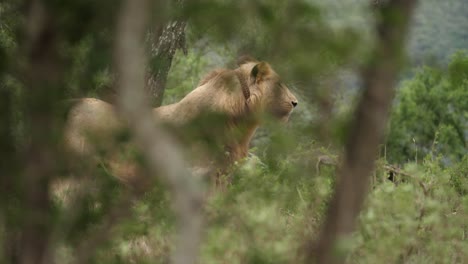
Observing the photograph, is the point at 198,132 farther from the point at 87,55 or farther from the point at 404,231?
the point at 404,231

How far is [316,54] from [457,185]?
598cm

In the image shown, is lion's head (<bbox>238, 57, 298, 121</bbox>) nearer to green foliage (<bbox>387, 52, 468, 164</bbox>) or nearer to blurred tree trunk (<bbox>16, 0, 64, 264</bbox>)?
blurred tree trunk (<bbox>16, 0, 64, 264</bbox>)

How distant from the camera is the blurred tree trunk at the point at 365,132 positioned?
3189 millimetres

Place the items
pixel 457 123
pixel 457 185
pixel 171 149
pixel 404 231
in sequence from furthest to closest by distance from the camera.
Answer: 1. pixel 457 123
2. pixel 457 185
3. pixel 404 231
4. pixel 171 149

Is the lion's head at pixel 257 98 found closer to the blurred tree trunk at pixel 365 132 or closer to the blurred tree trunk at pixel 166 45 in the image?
the blurred tree trunk at pixel 166 45

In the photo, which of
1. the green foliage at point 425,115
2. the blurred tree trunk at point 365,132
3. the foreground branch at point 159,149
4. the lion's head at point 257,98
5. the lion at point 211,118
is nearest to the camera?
the foreground branch at point 159,149

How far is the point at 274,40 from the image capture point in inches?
136

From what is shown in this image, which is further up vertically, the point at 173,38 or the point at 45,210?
the point at 45,210

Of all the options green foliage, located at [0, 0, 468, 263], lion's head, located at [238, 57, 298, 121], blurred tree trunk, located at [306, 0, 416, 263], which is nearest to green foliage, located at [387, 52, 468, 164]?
lion's head, located at [238, 57, 298, 121]

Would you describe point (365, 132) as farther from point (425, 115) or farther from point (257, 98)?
point (425, 115)

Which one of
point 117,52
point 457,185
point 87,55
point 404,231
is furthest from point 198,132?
point 457,185

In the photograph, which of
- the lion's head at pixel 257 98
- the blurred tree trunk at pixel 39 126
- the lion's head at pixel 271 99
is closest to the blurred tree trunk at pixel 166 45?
the lion's head at pixel 257 98

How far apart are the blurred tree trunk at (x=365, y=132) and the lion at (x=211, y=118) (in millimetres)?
653

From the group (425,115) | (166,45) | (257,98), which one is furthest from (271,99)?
(425,115)
